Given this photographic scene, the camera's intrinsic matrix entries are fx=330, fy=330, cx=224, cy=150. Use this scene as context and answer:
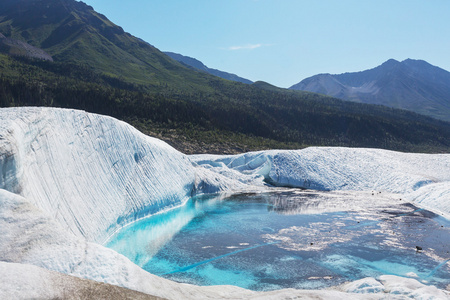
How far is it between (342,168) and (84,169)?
24468 millimetres

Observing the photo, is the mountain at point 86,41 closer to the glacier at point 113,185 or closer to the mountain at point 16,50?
the mountain at point 16,50

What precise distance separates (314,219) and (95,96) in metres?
48.3

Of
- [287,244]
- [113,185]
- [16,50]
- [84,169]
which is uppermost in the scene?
[16,50]

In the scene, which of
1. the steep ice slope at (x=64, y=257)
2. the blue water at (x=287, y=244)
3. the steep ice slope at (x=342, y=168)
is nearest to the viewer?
the steep ice slope at (x=64, y=257)

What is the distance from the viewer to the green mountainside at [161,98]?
54.6 meters

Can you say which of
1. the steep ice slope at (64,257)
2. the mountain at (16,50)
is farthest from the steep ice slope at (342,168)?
the mountain at (16,50)

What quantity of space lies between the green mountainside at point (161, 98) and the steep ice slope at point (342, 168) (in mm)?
16217

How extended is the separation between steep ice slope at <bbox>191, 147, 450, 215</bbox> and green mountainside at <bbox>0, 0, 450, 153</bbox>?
53.2 feet

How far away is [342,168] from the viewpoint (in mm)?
31578

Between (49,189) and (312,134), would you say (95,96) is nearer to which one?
(49,189)

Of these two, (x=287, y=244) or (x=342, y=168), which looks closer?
(x=287, y=244)

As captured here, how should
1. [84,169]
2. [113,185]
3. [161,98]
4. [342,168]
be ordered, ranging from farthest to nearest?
[161,98], [342,168], [113,185], [84,169]

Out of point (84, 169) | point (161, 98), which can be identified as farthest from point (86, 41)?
point (84, 169)

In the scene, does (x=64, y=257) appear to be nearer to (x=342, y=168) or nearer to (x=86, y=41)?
(x=342, y=168)
